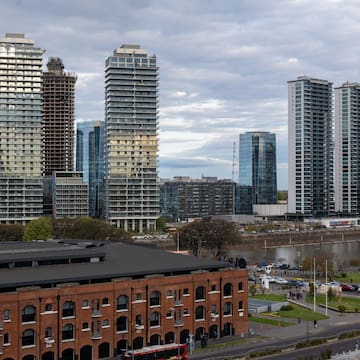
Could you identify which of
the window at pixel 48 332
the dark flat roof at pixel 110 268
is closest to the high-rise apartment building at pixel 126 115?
the dark flat roof at pixel 110 268

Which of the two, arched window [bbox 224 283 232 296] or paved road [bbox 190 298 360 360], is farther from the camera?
arched window [bbox 224 283 232 296]

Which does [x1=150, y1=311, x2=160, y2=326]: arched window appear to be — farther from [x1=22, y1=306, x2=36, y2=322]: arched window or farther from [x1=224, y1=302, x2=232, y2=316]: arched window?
[x1=22, y1=306, x2=36, y2=322]: arched window

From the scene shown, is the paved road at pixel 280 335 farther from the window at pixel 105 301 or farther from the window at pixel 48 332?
the window at pixel 48 332

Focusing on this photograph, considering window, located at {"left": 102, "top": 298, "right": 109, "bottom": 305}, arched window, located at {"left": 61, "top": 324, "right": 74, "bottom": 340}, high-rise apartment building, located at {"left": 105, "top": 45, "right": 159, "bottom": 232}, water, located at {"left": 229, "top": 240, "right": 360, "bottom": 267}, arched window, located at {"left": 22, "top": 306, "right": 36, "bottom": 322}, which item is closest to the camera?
arched window, located at {"left": 22, "top": 306, "right": 36, "bottom": 322}

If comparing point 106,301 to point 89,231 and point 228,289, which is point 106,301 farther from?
point 89,231

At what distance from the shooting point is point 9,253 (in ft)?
206

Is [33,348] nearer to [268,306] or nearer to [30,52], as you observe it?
[268,306]

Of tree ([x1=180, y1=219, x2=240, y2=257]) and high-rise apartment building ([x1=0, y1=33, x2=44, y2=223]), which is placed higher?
high-rise apartment building ([x1=0, y1=33, x2=44, y2=223])

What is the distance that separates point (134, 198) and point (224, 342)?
454 ft

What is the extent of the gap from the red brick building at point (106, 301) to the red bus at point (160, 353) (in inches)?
189

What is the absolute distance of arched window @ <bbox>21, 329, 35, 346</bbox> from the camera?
A: 174ft

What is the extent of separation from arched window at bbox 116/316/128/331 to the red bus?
462 cm

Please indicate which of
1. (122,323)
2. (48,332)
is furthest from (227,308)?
(48,332)

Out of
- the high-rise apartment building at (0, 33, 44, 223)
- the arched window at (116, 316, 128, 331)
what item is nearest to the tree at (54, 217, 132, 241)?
the high-rise apartment building at (0, 33, 44, 223)
